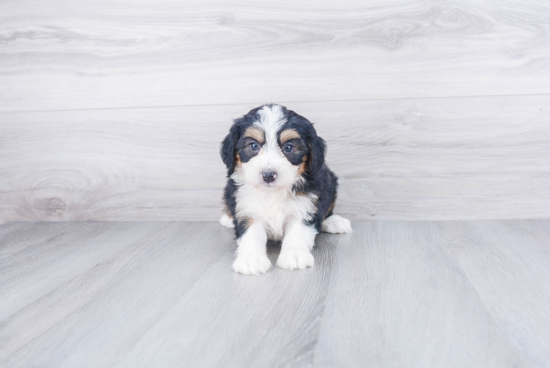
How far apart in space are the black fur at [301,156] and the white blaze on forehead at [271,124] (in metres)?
0.02

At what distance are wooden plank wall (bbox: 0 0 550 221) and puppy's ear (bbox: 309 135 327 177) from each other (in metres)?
0.46

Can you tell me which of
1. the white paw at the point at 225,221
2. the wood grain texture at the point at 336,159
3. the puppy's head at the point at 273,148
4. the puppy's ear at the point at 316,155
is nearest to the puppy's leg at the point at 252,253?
the puppy's head at the point at 273,148

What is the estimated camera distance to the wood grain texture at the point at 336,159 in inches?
84.1

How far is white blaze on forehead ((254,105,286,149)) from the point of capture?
1670 millimetres

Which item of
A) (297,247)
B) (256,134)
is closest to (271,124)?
(256,134)

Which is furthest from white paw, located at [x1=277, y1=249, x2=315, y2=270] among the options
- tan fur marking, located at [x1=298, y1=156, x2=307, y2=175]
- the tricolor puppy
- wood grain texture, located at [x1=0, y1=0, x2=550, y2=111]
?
wood grain texture, located at [x1=0, y1=0, x2=550, y2=111]

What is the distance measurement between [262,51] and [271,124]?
672 mm

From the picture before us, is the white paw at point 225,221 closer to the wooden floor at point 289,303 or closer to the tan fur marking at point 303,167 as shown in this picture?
the wooden floor at point 289,303

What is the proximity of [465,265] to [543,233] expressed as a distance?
0.63 metres

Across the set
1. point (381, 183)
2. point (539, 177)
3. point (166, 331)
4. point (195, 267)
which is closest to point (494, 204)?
point (539, 177)

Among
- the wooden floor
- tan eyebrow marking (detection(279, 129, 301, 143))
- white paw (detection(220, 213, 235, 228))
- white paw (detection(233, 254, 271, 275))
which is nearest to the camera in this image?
the wooden floor

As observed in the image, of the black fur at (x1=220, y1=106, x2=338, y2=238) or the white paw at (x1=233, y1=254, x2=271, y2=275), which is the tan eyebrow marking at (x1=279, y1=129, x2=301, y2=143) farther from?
the white paw at (x1=233, y1=254, x2=271, y2=275)

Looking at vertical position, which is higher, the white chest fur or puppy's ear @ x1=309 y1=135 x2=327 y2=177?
puppy's ear @ x1=309 y1=135 x2=327 y2=177

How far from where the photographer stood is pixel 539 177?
2.13 m
